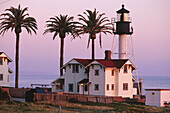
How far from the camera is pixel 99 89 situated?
88688 millimetres

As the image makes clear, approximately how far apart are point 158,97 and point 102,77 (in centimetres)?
1376

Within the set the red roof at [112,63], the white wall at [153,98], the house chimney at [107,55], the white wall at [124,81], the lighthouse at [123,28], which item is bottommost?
the white wall at [153,98]

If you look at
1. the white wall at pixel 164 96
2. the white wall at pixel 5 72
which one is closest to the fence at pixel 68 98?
the white wall at pixel 164 96

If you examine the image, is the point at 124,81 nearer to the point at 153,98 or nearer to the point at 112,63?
the point at 112,63

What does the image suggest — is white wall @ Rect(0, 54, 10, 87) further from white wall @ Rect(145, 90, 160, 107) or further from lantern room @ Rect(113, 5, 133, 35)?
white wall @ Rect(145, 90, 160, 107)

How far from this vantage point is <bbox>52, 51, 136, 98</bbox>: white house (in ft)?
291

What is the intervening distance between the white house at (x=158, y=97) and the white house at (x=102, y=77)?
10.9 m

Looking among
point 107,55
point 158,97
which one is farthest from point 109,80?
point 158,97

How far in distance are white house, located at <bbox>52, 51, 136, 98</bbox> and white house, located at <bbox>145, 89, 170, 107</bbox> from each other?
10.9m

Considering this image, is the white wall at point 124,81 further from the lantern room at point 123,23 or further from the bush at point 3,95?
the bush at point 3,95

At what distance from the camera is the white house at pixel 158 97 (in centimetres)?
7806

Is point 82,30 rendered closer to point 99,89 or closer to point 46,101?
point 99,89

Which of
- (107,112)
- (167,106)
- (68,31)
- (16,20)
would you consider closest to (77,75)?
(68,31)

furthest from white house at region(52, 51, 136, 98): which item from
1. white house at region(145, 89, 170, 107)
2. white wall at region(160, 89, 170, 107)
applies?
white wall at region(160, 89, 170, 107)
